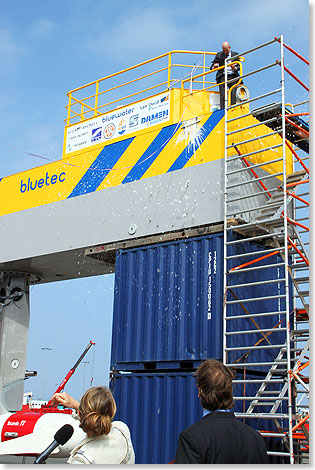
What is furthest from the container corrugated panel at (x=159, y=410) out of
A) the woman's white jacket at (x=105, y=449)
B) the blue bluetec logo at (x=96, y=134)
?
the blue bluetec logo at (x=96, y=134)

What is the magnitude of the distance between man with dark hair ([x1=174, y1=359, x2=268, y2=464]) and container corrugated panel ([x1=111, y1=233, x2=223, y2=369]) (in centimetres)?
586

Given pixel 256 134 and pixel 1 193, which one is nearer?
pixel 256 134

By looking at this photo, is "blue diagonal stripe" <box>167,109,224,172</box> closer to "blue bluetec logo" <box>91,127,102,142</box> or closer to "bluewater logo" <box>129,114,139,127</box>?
"bluewater logo" <box>129,114,139,127</box>

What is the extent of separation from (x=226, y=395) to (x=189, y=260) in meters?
6.68

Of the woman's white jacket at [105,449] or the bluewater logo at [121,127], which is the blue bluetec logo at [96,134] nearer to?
the bluewater logo at [121,127]

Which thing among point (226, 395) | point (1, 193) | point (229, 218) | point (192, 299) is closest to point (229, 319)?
point (192, 299)

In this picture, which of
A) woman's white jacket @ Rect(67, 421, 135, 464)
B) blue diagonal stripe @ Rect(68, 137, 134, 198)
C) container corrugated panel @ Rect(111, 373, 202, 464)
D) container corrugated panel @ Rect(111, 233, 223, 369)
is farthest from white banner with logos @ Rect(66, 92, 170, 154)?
woman's white jacket @ Rect(67, 421, 135, 464)

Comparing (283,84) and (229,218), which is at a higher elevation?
(283,84)

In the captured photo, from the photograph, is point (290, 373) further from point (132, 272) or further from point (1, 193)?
point (1, 193)

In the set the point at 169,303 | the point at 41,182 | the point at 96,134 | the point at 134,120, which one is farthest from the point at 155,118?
the point at 169,303

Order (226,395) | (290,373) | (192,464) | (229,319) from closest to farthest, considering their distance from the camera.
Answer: (192,464) < (226,395) < (290,373) < (229,319)

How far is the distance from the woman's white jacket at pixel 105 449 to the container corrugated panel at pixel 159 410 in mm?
5293

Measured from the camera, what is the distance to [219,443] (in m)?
3.27

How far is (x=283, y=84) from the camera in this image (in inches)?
365
